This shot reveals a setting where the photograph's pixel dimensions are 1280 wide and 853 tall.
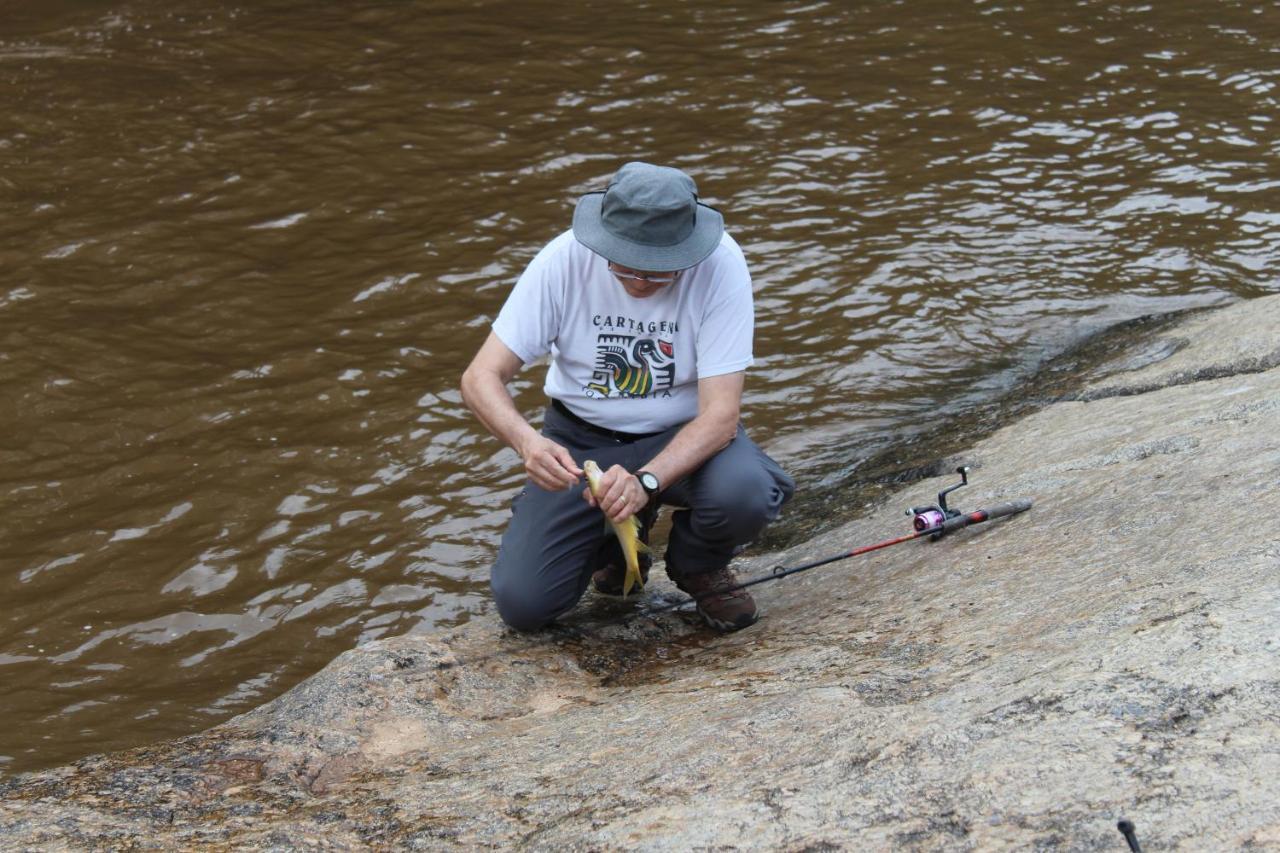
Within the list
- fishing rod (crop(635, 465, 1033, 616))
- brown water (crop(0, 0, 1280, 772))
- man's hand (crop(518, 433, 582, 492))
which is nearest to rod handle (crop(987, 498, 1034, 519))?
fishing rod (crop(635, 465, 1033, 616))

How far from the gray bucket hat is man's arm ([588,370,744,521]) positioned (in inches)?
16.8

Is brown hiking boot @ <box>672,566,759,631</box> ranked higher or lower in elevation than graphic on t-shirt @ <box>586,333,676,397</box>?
lower

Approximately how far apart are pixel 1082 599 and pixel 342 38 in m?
10.7

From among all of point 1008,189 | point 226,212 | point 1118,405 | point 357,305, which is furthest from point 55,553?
point 1008,189

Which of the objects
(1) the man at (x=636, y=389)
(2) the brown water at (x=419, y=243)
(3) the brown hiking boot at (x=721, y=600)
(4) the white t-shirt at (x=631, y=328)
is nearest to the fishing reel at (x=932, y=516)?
(1) the man at (x=636, y=389)

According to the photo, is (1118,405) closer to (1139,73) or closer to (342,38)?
(1139,73)

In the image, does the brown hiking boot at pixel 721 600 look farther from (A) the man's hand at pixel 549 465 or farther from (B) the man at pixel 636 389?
(A) the man's hand at pixel 549 465

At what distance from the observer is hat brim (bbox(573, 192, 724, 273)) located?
3.99 metres

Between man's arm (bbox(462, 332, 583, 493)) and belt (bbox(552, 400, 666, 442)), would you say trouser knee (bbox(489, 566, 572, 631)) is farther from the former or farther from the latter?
belt (bbox(552, 400, 666, 442))

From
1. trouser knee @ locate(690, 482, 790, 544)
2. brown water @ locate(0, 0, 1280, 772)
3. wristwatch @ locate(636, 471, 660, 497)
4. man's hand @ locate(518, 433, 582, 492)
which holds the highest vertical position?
man's hand @ locate(518, 433, 582, 492)

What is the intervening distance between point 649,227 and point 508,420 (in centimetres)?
74

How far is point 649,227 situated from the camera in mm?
3982

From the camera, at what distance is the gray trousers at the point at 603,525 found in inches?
165

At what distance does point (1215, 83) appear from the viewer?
10883mm
